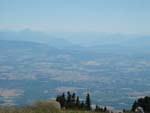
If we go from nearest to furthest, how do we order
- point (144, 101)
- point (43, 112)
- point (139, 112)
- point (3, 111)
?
point (3, 111) < point (43, 112) < point (139, 112) < point (144, 101)

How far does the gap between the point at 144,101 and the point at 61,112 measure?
65.1 feet

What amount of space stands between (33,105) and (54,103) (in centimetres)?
118

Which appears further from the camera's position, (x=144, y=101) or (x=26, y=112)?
(x=144, y=101)

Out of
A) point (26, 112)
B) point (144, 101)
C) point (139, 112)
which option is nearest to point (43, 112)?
point (26, 112)

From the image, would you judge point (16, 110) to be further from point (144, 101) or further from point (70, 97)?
point (70, 97)

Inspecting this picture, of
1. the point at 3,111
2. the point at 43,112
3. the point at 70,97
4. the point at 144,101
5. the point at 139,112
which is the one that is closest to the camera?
the point at 3,111

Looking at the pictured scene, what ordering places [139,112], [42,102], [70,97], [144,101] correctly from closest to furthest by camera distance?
[42,102] → [139,112] → [144,101] → [70,97]

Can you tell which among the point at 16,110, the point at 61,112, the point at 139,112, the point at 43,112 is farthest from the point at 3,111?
the point at 139,112

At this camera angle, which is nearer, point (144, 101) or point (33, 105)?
point (33, 105)

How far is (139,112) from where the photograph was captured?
28375mm

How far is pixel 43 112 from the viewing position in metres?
20.8

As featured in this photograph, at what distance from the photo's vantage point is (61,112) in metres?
21.8

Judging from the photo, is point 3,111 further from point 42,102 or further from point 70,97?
point 70,97

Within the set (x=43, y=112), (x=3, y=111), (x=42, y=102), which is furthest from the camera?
(x=42, y=102)
